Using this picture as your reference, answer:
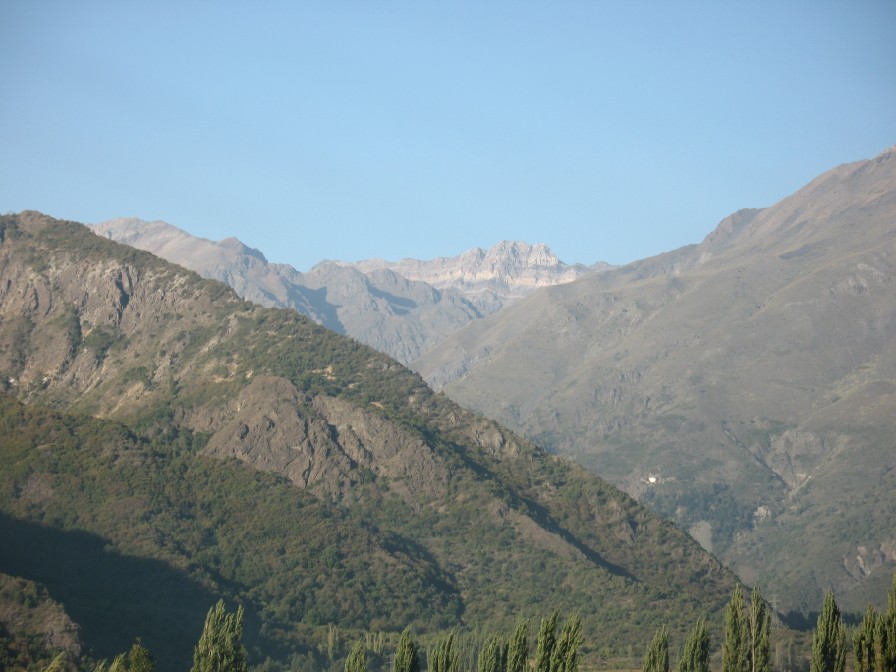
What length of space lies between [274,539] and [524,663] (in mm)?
90616

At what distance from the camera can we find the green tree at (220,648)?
341 feet

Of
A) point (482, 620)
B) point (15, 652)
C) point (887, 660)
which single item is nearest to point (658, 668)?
point (887, 660)

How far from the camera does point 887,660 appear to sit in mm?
95875

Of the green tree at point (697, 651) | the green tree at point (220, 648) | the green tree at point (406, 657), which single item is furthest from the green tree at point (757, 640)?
the green tree at point (220, 648)

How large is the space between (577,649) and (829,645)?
68.8 ft

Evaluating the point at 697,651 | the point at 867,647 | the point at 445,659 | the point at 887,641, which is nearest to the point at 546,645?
the point at 445,659

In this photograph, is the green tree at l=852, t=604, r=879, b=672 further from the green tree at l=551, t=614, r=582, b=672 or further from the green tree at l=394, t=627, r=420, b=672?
the green tree at l=394, t=627, r=420, b=672

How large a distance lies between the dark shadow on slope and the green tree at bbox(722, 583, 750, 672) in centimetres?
5981

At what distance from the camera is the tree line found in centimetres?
9862

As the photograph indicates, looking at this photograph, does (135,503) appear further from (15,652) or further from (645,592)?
(645,592)

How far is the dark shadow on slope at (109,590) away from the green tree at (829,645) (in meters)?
68.2

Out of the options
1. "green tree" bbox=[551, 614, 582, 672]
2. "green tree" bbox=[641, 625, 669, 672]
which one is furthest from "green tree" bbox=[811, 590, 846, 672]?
"green tree" bbox=[551, 614, 582, 672]

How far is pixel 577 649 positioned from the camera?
4124 inches

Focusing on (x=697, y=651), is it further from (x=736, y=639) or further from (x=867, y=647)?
(x=867, y=647)
